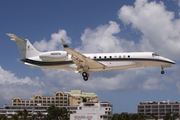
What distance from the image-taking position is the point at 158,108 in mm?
117250

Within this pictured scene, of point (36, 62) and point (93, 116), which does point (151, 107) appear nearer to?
point (93, 116)

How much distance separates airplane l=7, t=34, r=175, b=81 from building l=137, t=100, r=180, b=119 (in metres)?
91.9

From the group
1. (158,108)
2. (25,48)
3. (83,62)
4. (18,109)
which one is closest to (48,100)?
(18,109)

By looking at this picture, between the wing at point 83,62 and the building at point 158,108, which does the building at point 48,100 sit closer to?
the building at point 158,108

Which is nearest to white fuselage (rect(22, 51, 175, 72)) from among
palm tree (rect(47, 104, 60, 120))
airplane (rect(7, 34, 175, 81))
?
airplane (rect(7, 34, 175, 81))

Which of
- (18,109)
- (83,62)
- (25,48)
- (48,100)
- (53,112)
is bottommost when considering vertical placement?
(18,109)

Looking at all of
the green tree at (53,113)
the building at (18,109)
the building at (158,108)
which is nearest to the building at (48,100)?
the building at (18,109)

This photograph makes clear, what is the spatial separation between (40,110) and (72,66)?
268ft

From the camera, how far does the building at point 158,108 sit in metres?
116

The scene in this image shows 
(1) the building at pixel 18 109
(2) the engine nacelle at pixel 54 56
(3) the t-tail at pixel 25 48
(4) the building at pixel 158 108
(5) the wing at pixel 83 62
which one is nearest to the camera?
(5) the wing at pixel 83 62

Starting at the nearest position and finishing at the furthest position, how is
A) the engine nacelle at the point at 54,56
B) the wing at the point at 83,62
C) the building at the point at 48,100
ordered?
1. the wing at the point at 83,62
2. the engine nacelle at the point at 54,56
3. the building at the point at 48,100

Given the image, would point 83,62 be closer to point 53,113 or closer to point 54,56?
point 54,56

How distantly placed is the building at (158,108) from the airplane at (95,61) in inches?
3620

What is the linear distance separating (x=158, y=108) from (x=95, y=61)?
97.8 meters
